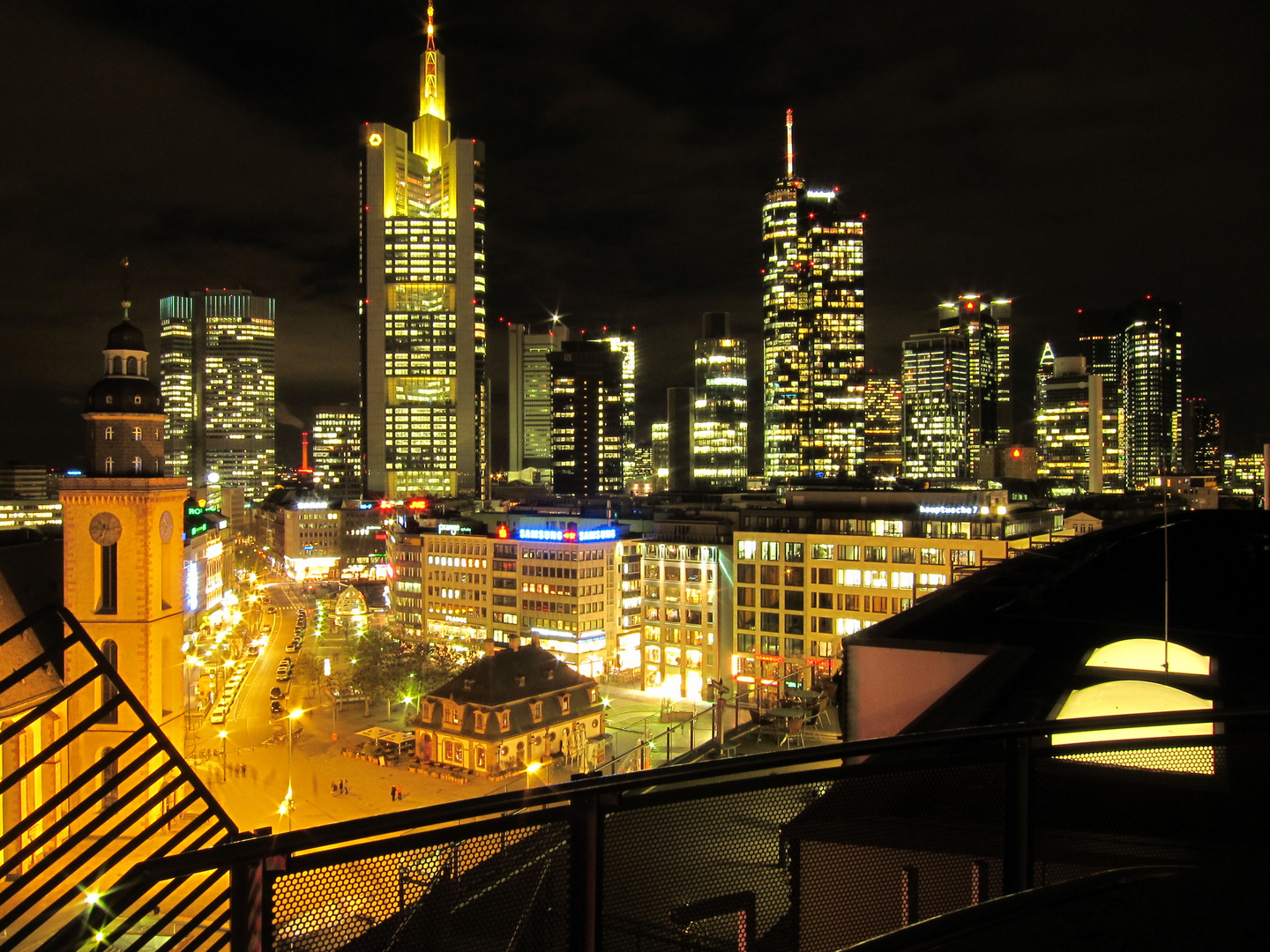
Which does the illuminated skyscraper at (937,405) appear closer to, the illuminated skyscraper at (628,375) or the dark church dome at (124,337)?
the illuminated skyscraper at (628,375)

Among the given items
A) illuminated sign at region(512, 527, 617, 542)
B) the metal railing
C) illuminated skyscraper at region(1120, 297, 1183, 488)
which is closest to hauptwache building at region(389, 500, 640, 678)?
illuminated sign at region(512, 527, 617, 542)

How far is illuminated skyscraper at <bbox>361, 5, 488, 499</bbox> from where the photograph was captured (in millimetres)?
130375

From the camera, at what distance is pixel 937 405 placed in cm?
17625

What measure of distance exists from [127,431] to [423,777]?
17.6 m

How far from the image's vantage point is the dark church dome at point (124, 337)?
2356cm

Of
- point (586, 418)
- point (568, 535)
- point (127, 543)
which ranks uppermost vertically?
point (586, 418)

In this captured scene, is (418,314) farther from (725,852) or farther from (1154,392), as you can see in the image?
(1154,392)

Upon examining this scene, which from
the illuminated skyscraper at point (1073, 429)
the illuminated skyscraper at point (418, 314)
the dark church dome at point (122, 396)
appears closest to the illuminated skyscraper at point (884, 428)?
the illuminated skyscraper at point (1073, 429)

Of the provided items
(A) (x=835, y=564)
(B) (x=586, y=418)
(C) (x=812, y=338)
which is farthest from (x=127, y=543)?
(C) (x=812, y=338)

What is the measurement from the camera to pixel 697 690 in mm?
51688

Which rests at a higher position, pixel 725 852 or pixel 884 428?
pixel 884 428

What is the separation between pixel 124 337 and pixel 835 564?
3487 cm

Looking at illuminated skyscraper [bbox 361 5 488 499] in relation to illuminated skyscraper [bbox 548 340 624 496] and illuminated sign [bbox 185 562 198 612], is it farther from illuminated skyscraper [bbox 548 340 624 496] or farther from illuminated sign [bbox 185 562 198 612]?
illuminated sign [bbox 185 562 198 612]

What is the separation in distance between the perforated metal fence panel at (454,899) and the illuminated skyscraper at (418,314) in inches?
5231
